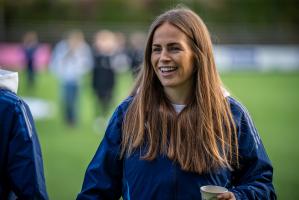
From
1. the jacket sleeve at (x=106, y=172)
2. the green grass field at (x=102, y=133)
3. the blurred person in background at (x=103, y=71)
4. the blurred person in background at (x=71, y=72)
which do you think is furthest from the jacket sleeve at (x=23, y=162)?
the blurred person in background at (x=103, y=71)

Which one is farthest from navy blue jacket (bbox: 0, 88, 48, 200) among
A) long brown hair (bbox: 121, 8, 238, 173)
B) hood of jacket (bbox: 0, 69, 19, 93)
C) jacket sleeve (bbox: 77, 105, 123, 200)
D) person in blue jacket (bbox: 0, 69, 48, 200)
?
long brown hair (bbox: 121, 8, 238, 173)


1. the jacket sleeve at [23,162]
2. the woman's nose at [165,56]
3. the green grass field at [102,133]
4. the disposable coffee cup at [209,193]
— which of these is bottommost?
the green grass field at [102,133]

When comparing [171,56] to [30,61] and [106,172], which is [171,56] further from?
[30,61]

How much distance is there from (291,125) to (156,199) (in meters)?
11.4

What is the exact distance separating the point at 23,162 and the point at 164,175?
28.3 inches

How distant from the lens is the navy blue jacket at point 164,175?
2756 mm

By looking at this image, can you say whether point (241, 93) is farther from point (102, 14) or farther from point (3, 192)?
point (102, 14)

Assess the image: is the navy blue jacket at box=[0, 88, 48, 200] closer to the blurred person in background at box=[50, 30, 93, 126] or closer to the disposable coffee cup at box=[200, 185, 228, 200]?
the disposable coffee cup at box=[200, 185, 228, 200]

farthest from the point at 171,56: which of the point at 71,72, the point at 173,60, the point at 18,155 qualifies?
the point at 71,72

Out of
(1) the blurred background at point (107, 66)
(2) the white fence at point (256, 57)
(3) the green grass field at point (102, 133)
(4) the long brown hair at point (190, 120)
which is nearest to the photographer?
(4) the long brown hair at point (190, 120)

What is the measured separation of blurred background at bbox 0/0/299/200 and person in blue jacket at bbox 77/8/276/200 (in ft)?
2.09

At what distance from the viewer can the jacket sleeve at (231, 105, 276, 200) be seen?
2871 mm

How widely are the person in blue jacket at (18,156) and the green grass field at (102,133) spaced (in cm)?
214

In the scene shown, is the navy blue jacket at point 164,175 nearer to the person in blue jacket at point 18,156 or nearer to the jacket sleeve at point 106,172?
the jacket sleeve at point 106,172
